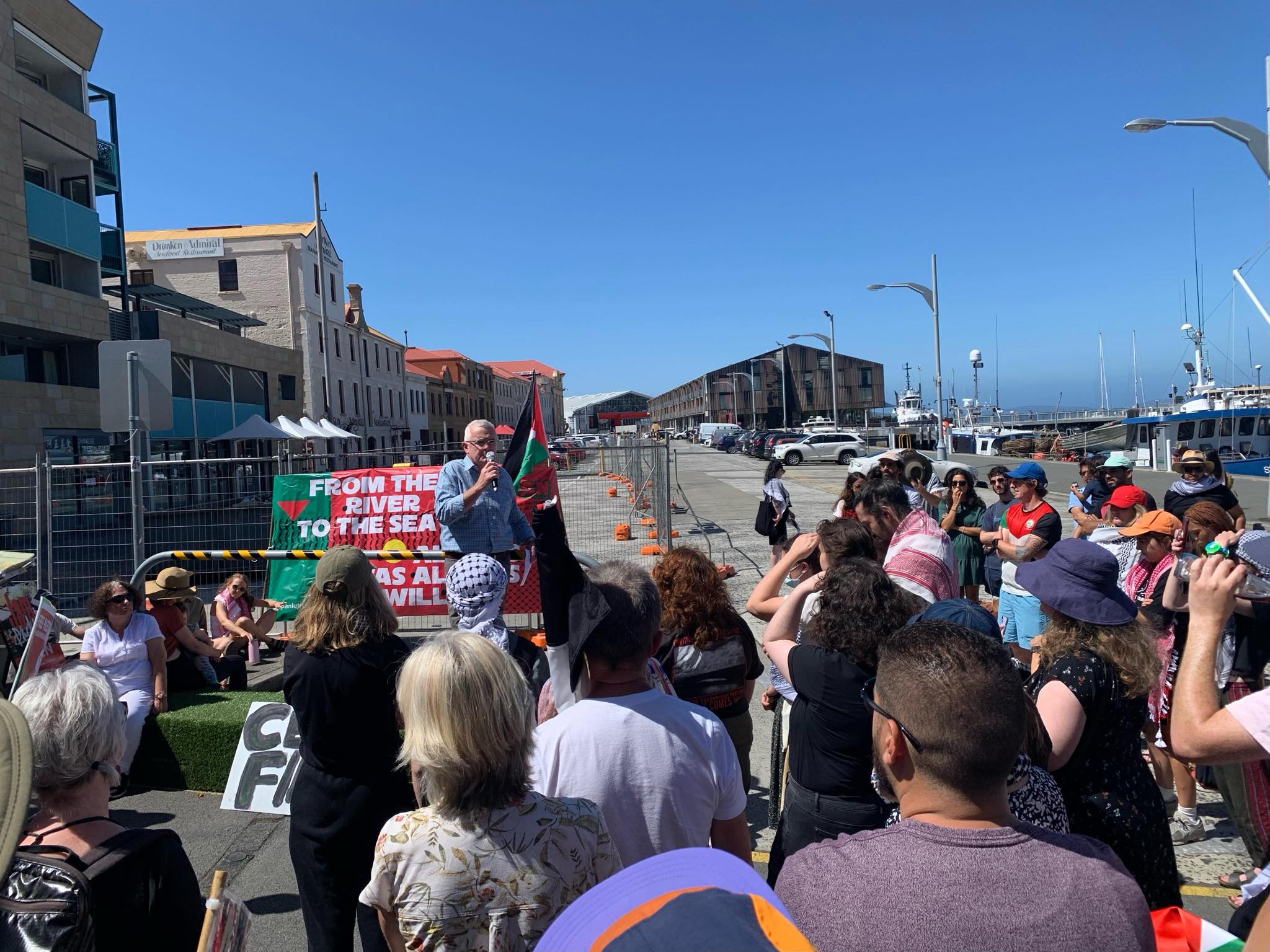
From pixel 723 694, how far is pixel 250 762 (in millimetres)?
2523

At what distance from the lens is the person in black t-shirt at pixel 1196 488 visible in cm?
730

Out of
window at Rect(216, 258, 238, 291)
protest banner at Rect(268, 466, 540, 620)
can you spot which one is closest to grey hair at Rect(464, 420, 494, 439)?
protest banner at Rect(268, 466, 540, 620)

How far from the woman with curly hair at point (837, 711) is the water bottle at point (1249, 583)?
3.69 ft

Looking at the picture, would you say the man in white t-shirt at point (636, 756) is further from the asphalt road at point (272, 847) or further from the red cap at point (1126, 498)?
the red cap at point (1126, 498)

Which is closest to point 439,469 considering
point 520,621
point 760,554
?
point 520,621

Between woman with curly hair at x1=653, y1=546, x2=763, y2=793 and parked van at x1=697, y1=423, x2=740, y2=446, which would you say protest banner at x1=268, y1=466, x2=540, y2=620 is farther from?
parked van at x1=697, y1=423, x2=740, y2=446

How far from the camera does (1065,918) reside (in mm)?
1350

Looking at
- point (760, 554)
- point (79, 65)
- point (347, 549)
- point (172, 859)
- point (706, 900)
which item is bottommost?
point (760, 554)

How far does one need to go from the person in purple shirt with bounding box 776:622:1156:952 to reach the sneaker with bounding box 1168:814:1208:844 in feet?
10.9

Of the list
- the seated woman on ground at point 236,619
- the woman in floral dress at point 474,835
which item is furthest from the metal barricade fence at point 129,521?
the woman in floral dress at point 474,835

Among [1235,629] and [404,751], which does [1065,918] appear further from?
[1235,629]

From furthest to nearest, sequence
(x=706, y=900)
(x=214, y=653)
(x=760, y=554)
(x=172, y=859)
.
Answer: (x=760, y=554), (x=214, y=653), (x=172, y=859), (x=706, y=900)

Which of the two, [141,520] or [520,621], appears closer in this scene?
[141,520]

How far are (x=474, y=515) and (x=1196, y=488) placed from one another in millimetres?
6508
